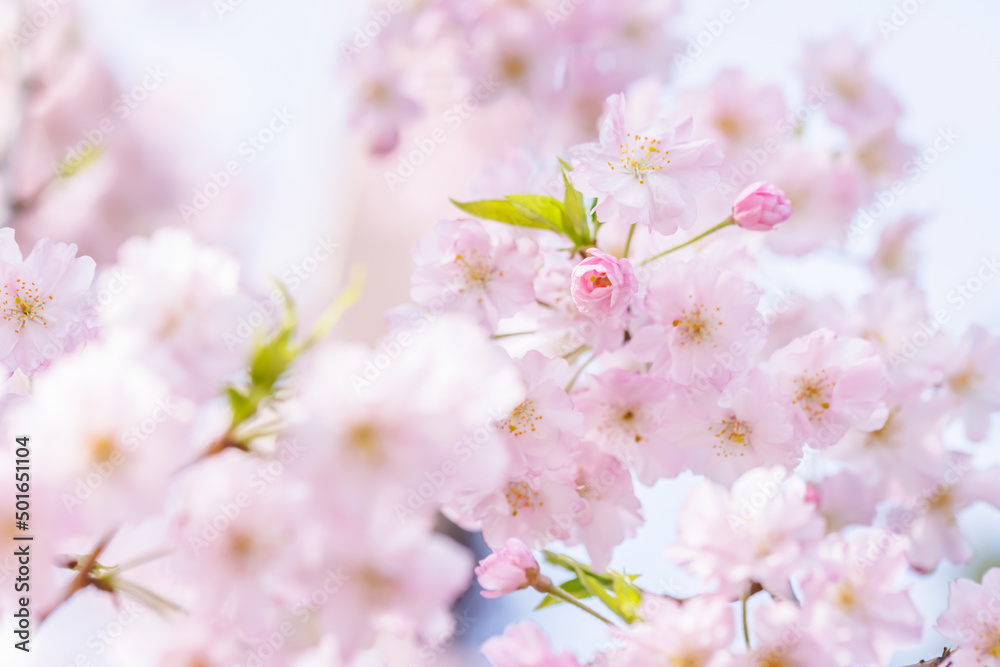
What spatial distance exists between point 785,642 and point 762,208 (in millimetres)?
360

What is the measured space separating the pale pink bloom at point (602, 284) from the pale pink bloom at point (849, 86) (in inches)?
32.4

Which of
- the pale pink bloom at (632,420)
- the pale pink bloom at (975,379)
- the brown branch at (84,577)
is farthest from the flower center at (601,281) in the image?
the pale pink bloom at (975,379)

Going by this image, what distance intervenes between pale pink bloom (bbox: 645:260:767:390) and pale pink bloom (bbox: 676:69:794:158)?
1.69ft

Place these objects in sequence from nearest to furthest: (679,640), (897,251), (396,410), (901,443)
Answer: (396,410), (679,640), (901,443), (897,251)

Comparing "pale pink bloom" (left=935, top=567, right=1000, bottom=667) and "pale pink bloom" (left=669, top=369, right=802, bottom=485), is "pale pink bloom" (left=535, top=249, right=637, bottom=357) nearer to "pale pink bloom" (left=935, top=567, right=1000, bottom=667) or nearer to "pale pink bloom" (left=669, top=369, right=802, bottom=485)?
"pale pink bloom" (left=669, top=369, right=802, bottom=485)

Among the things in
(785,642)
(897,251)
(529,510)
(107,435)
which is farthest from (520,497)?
(897,251)

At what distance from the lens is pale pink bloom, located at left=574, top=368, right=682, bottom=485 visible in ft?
2.12

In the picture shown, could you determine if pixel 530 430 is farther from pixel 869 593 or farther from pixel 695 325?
pixel 869 593

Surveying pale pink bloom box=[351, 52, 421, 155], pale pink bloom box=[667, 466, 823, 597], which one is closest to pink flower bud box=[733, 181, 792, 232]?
pale pink bloom box=[667, 466, 823, 597]

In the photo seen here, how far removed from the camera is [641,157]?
23.5 inches

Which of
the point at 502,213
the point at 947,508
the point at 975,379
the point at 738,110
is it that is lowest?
the point at 947,508

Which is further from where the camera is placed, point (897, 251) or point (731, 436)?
point (897, 251)

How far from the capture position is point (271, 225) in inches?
62.6

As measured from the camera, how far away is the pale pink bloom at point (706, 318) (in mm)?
610
